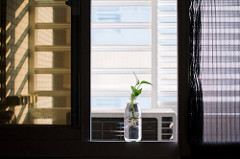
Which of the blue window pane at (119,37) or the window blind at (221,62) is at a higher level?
the blue window pane at (119,37)

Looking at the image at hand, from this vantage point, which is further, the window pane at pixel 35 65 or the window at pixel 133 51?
the window at pixel 133 51

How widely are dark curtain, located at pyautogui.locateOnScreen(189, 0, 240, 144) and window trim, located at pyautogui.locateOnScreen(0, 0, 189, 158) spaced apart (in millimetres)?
66

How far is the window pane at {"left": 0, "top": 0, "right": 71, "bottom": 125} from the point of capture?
4.24 ft

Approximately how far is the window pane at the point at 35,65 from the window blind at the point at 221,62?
2.23 ft

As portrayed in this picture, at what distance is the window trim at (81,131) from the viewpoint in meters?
1.24

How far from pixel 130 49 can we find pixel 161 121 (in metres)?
1.05

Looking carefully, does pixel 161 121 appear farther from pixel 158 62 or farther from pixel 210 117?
pixel 158 62

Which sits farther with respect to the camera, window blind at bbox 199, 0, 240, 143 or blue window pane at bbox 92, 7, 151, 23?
blue window pane at bbox 92, 7, 151, 23

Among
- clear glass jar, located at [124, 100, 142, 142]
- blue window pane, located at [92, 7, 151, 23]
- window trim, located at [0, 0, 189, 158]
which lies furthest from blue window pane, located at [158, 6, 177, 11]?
clear glass jar, located at [124, 100, 142, 142]

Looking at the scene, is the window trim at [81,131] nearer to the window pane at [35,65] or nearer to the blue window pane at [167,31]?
the window pane at [35,65]

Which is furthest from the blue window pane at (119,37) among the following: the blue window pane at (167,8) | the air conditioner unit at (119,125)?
the air conditioner unit at (119,125)

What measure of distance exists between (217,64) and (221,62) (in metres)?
0.02

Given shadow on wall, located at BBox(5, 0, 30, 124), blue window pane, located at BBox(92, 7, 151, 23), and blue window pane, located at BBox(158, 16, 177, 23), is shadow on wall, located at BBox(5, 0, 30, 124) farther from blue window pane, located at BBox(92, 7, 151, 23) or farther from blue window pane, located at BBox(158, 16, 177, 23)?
blue window pane, located at BBox(158, 16, 177, 23)

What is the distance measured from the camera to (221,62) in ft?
3.96
